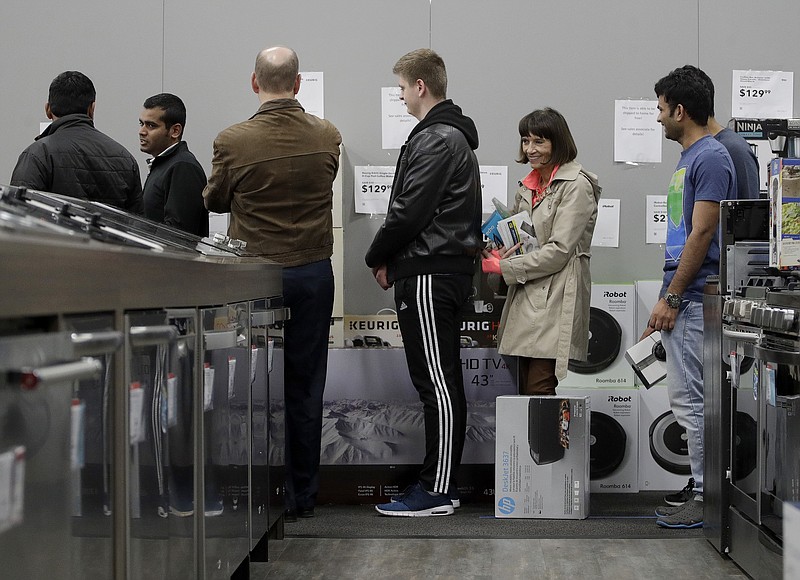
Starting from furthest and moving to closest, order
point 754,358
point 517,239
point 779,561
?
point 517,239, point 754,358, point 779,561

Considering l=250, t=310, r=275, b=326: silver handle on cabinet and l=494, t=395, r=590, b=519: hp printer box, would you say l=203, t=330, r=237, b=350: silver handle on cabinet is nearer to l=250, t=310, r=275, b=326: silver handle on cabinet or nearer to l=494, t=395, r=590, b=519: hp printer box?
l=250, t=310, r=275, b=326: silver handle on cabinet

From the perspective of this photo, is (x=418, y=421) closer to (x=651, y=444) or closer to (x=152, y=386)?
(x=651, y=444)

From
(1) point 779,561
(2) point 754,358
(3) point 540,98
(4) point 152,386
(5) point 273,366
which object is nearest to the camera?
(4) point 152,386

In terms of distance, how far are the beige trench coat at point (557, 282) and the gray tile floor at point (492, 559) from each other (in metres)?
0.77

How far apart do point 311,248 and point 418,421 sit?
930 millimetres

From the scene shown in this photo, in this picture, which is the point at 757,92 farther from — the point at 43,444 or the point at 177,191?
the point at 43,444

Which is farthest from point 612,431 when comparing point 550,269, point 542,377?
point 550,269

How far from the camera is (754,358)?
3.00 m

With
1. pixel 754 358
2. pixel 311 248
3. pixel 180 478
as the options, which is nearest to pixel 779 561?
pixel 754 358

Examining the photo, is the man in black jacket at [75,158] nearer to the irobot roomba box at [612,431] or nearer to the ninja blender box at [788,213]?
the irobot roomba box at [612,431]

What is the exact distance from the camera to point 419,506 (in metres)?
4.05

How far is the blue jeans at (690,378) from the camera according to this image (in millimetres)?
3811

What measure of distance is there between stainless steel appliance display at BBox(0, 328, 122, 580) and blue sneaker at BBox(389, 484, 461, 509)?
8.40 feet

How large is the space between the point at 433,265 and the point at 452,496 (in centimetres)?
97
